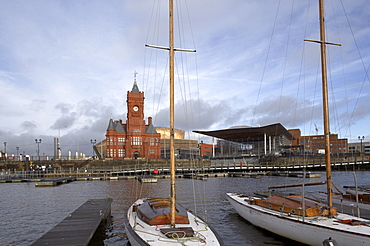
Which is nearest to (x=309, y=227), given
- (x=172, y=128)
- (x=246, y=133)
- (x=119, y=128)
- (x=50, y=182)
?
(x=172, y=128)

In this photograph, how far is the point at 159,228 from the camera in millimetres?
13312

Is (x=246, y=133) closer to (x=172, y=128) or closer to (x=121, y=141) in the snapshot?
(x=121, y=141)

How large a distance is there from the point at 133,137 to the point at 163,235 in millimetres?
90190

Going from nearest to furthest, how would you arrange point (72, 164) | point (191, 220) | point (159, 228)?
point (159, 228) < point (191, 220) < point (72, 164)

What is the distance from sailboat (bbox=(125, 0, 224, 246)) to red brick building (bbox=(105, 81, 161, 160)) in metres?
83.5

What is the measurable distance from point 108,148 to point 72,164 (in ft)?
42.5

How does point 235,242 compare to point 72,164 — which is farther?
point 72,164

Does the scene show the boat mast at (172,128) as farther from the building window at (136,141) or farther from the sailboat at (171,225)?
the building window at (136,141)

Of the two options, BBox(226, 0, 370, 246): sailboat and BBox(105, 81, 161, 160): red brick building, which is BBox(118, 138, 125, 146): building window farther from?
BBox(226, 0, 370, 246): sailboat

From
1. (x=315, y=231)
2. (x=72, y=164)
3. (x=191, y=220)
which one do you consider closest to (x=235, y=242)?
(x=191, y=220)

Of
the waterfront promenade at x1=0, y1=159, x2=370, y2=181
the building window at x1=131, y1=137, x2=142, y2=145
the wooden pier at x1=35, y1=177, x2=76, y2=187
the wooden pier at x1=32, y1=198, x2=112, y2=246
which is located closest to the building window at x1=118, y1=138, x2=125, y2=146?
the building window at x1=131, y1=137, x2=142, y2=145

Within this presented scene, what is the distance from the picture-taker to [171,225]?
A: 1345 cm

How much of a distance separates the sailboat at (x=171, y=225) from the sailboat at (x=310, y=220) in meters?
4.47

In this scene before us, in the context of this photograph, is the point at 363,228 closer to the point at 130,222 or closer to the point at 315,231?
the point at 315,231
